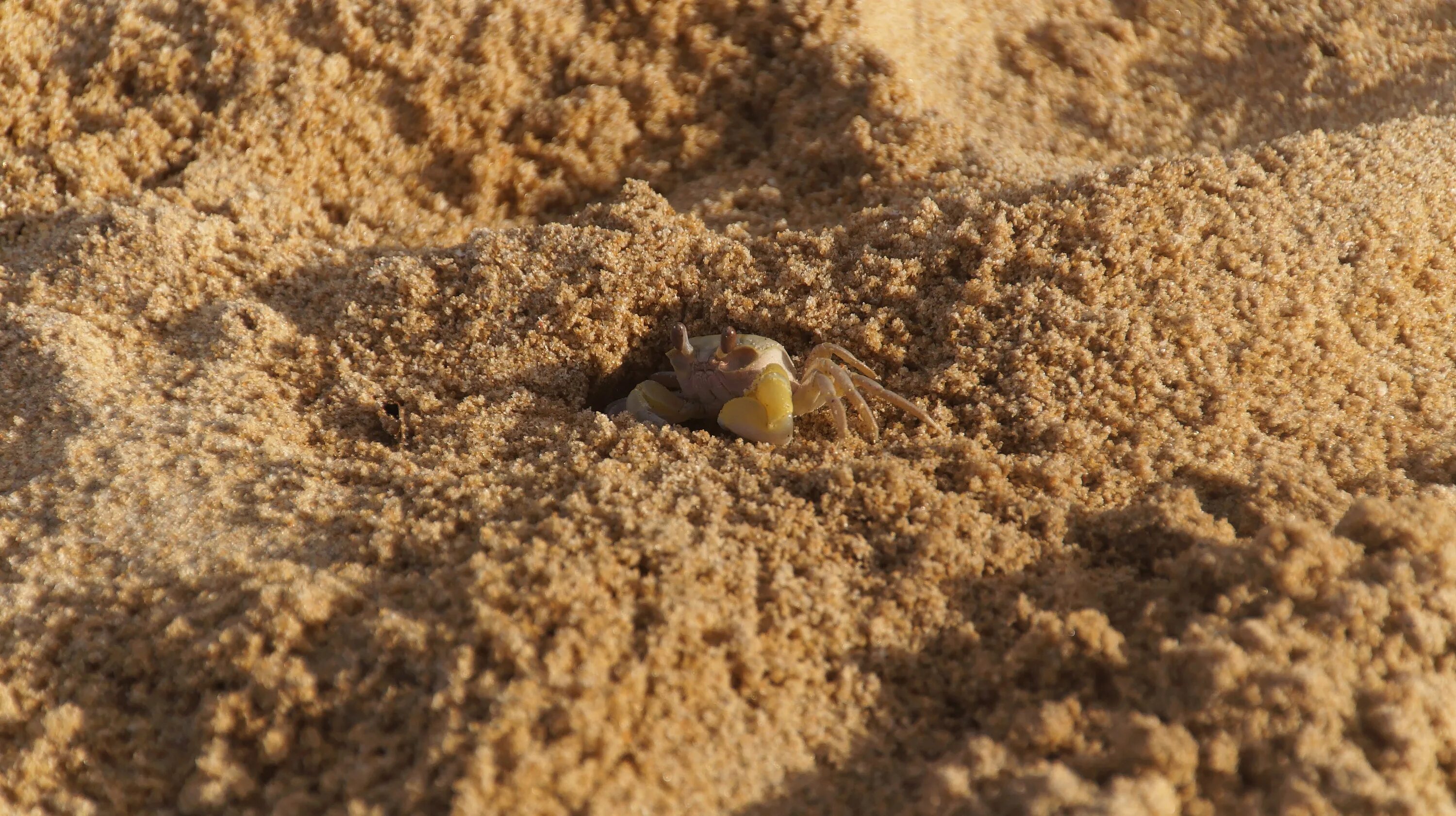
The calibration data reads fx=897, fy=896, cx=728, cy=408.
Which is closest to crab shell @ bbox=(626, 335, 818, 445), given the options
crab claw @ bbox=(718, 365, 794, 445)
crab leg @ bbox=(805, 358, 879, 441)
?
crab claw @ bbox=(718, 365, 794, 445)

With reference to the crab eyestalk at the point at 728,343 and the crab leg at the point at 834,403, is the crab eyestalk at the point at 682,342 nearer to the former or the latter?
the crab eyestalk at the point at 728,343

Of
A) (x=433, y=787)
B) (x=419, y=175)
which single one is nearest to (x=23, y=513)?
(x=433, y=787)

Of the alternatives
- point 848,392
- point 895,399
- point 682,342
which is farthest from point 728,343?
point 895,399

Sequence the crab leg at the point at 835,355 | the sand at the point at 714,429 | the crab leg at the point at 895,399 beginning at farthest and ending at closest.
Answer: the crab leg at the point at 835,355 < the crab leg at the point at 895,399 < the sand at the point at 714,429

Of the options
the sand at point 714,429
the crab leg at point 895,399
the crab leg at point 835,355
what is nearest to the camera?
the sand at point 714,429

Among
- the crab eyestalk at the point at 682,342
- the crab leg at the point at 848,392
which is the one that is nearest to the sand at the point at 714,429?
the crab leg at the point at 848,392

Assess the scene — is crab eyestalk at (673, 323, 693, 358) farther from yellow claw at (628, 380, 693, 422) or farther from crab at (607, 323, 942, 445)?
yellow claw at (628, 380, 693, 422)

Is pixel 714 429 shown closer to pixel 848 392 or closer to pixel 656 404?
pixel 656 404
